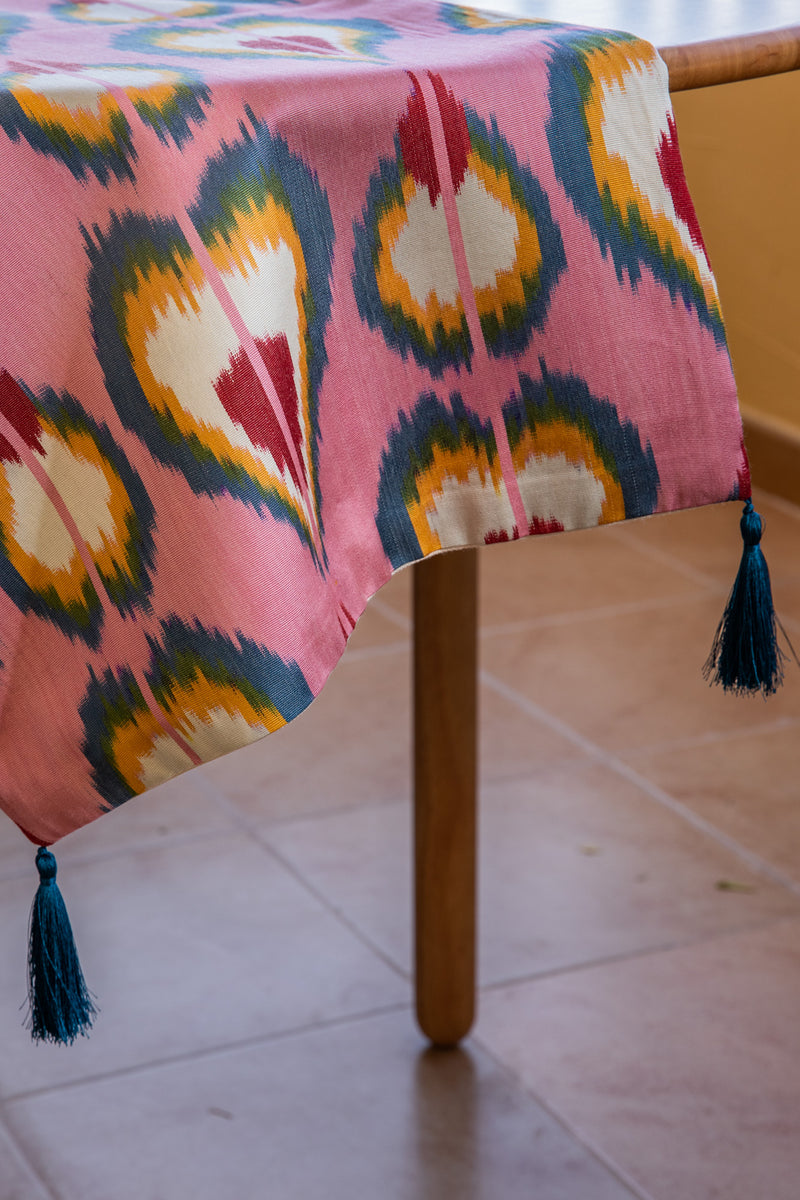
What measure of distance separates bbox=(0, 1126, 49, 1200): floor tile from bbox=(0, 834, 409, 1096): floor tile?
8 centimetres

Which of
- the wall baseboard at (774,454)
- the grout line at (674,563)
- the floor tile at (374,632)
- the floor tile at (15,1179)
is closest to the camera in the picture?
the floor tile at (15,1179)

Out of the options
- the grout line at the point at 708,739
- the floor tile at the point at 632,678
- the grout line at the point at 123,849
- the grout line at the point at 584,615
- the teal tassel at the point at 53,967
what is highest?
the teal tassel at the point at 53,967

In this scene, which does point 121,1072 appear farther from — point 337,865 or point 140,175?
point 140,175

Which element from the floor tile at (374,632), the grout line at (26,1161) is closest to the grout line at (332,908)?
the grout line at (26,1161)

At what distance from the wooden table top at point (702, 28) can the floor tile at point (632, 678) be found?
107cm

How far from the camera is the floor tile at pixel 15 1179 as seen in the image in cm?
111

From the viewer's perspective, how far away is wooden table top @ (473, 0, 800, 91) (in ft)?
2.37

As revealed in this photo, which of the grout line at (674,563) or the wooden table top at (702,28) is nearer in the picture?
the wooden table top at (702,28)

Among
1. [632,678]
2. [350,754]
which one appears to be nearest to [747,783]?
[632,678]

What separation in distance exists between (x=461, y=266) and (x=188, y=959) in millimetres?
852

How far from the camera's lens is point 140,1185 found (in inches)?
44.0

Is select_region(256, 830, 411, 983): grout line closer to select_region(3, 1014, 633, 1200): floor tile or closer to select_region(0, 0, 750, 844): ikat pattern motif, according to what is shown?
select_region(3, 1014, 633, 1200): floor tile

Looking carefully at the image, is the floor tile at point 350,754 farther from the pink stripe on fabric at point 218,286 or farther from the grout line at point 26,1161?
the pink stripe on fabric at point 218,286

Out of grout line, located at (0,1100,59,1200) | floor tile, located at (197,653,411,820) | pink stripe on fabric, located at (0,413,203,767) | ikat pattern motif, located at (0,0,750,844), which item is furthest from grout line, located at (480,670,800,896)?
pink stripe on fabric, located at (0,413,203,767)
